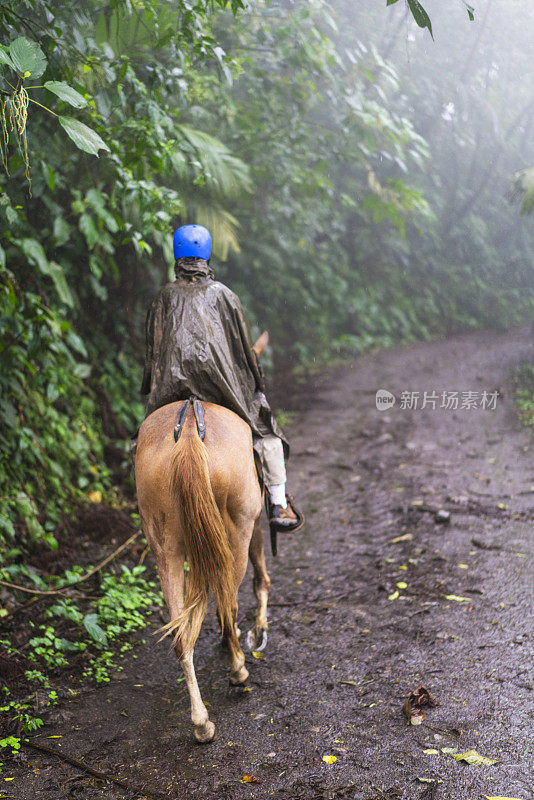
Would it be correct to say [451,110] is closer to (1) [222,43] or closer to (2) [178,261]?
(1) [222,43]

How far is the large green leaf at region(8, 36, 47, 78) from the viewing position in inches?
94.0

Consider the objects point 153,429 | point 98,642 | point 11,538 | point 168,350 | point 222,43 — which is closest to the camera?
point 153,429

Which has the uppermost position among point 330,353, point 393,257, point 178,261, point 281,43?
point 281,43

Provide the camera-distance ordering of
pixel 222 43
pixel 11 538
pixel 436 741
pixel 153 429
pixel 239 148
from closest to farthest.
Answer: pixel 436 741 → pixel 153 429 → pixel 11 538 → pixel 222 43 → pixel 239 148

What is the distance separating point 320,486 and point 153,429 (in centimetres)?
358

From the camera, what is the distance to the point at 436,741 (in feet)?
8.54

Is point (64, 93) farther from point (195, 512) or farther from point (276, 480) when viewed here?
point (276, 480)

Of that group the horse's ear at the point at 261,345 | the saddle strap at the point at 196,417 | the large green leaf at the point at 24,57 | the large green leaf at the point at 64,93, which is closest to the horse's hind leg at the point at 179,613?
the saddle strap at the point at 196,417

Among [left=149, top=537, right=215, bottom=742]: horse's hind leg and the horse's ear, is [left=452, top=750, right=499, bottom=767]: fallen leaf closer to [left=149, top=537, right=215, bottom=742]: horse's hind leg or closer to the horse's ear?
[left=149, top=537, right=215, bottom=742]: horse's hind leg

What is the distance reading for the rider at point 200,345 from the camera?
124 inches

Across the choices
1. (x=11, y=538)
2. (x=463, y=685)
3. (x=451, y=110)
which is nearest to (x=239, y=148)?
(x=11, y=538)

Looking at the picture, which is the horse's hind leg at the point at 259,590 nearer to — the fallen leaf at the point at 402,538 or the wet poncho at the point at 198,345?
the wet poncho at the point at 198,345

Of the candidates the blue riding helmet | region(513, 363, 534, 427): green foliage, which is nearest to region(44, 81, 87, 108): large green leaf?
the blue riding helmet

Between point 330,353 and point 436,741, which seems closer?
point 436,741
